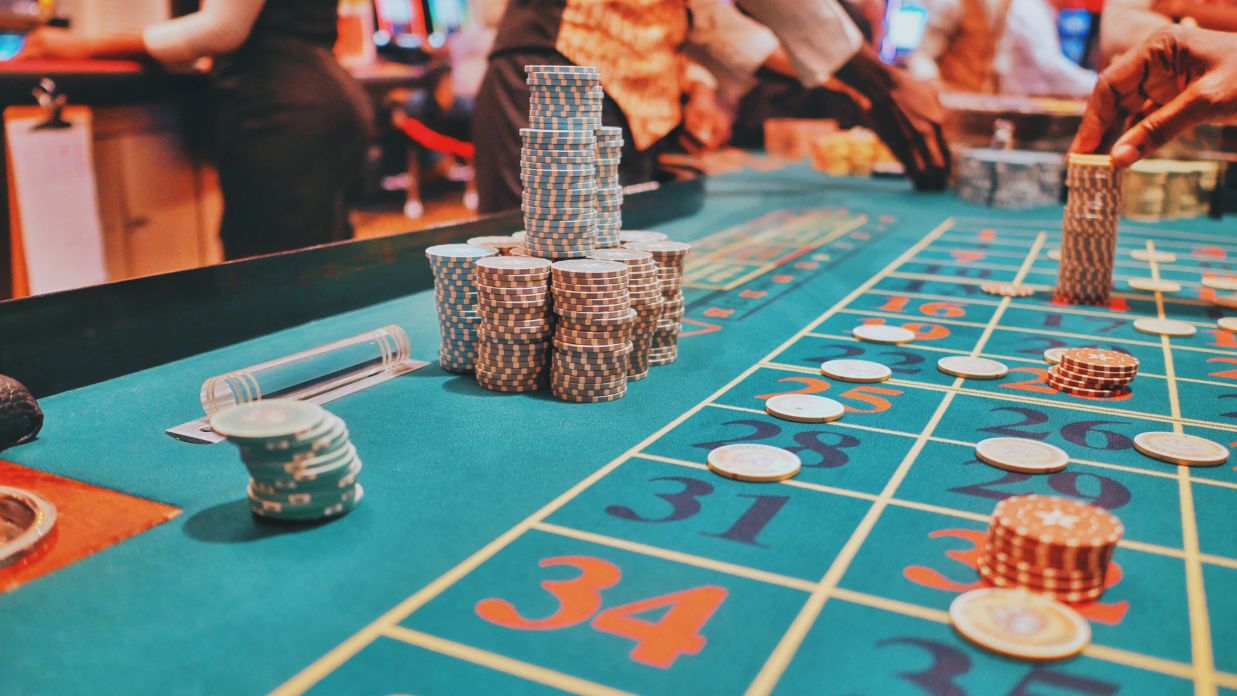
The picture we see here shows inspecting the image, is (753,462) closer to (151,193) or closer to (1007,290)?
(1007,290)

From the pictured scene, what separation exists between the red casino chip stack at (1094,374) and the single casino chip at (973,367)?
144 mm

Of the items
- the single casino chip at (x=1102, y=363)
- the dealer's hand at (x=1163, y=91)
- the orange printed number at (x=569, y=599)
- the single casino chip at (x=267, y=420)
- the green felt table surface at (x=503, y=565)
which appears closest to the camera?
the green felt table surface at (x=503, y=565)

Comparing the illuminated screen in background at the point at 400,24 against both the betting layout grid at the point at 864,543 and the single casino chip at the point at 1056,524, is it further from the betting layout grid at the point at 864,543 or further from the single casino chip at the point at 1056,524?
the single casino chip at the point at 1056,524

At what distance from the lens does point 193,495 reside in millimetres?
1850

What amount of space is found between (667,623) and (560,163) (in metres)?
1.45

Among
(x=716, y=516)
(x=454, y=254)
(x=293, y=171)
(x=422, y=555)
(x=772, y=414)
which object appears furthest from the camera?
(x=293, y=171)

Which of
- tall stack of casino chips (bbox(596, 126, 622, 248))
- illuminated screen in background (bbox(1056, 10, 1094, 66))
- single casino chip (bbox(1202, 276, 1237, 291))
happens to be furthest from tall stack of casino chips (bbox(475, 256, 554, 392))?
illuminated screen in background (bbox(1056, 10, 1094, 66))

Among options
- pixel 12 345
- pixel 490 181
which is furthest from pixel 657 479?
pixel 490 181

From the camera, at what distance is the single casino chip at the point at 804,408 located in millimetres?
2264

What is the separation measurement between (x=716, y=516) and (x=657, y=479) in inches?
7.6

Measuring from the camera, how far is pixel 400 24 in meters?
9.65

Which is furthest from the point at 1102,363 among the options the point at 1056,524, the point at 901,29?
the point at 901,29

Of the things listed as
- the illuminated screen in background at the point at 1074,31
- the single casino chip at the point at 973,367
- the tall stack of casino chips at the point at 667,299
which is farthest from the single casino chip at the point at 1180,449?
the illuminated screen in background at the point at 1074,31

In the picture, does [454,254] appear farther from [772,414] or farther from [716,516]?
[716,516]
